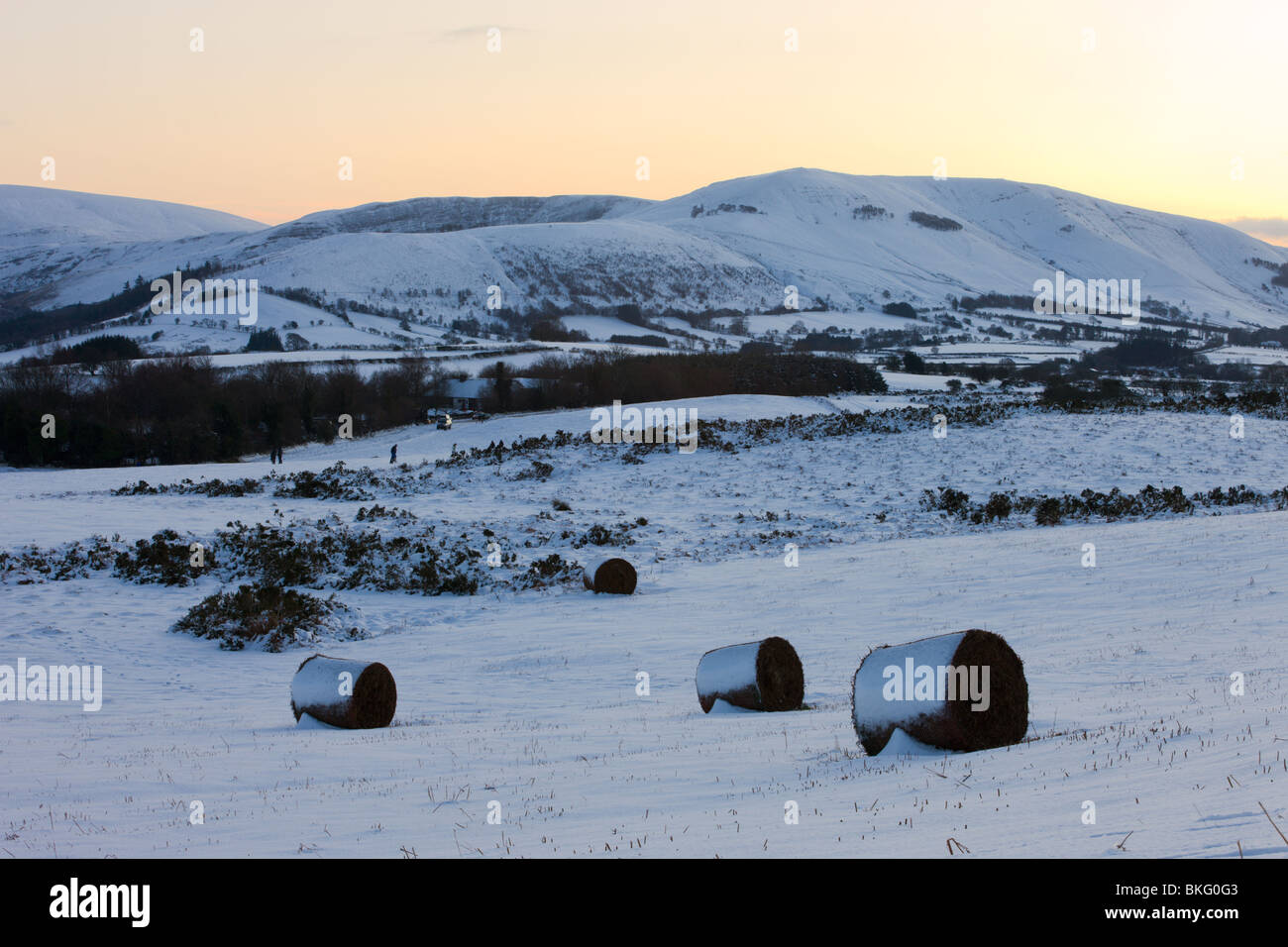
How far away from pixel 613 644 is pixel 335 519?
47.3 ft

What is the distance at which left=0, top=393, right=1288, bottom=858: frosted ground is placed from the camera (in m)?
6.99

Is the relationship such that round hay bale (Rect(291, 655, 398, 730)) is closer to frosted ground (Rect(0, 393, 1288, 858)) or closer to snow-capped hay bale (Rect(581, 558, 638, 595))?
frosted ground (Rect(0, 393, 1288, 858))

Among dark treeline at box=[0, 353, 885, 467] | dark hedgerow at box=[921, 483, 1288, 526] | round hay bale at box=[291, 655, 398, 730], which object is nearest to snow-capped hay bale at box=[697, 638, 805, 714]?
round hay bale at box=[291, 655, 398, 730]

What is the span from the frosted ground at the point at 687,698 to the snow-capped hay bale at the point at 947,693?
252mm

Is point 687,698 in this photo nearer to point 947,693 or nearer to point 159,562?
point 947,693

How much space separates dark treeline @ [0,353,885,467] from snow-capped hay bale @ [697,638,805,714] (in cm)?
5102

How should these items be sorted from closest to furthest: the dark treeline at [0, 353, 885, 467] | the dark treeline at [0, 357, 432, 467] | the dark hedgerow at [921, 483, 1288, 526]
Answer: the dark hedgerow at [921, 483, 1288, 526]
the dark treeline at [0, 357, 432, 467]
the dark treeline at [0, 353, 885, 467]

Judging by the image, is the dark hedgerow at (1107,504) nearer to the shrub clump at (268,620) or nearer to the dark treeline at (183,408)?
the shrub clump at (268,620)

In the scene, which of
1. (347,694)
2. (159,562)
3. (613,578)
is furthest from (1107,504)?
(159,562)

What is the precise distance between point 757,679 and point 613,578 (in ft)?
35.0

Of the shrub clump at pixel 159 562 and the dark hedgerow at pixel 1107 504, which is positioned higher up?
the dark hedgerow at pixel 1107 504

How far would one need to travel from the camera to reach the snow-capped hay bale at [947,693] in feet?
29.5

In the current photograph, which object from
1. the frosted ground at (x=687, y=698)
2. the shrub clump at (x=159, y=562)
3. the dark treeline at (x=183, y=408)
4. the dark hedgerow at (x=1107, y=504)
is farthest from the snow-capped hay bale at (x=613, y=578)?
the dark treeline at (x=183, y=408)

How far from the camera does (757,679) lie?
41.6 feet
